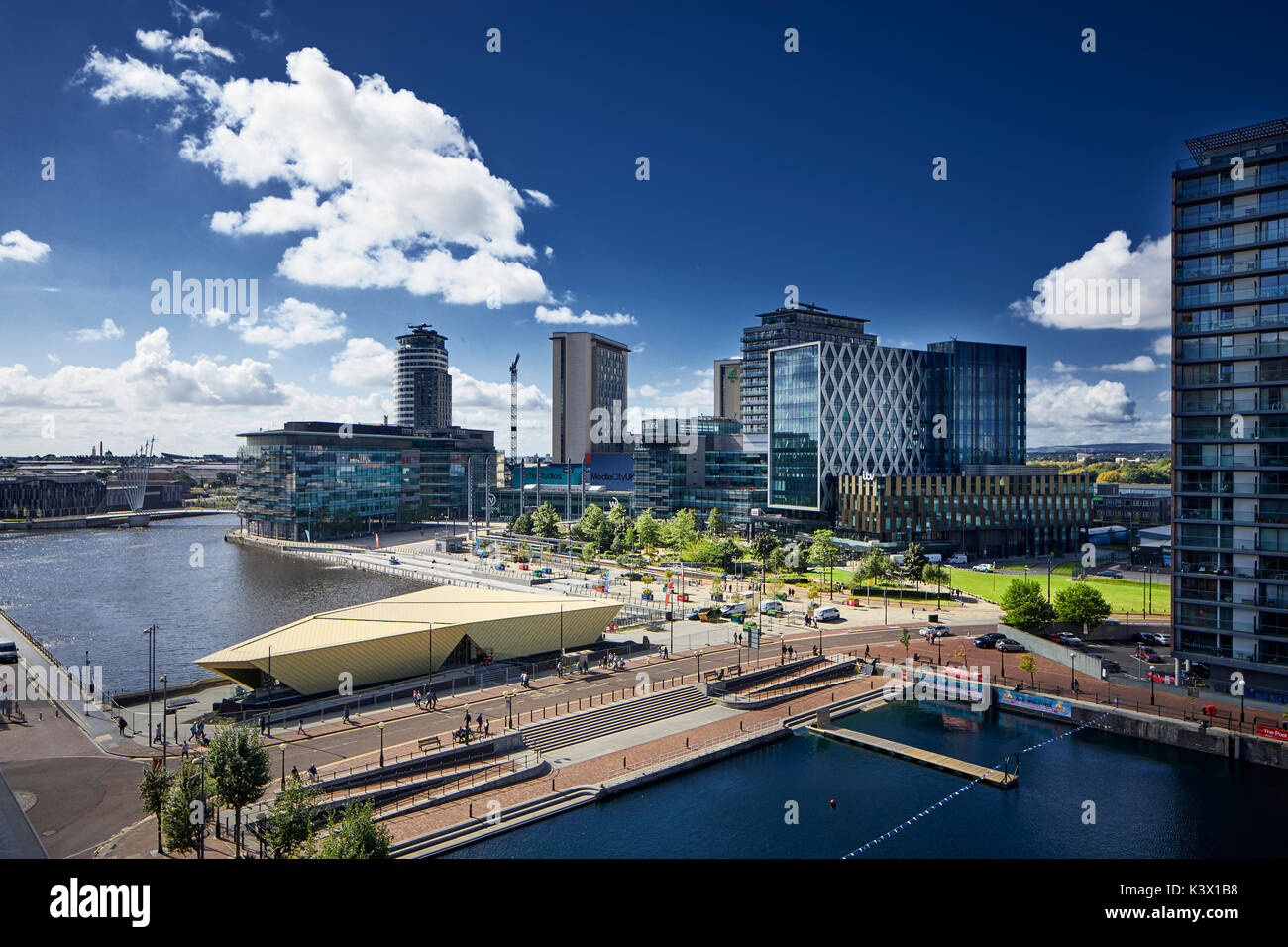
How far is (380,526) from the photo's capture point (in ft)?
484

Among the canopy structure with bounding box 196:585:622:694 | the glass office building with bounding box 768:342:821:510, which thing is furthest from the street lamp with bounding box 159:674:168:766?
the glass office building with bounding box 768:342:821:510

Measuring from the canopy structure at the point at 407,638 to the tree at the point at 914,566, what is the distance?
36704mm

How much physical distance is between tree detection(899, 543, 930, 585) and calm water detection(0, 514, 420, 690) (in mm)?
53778

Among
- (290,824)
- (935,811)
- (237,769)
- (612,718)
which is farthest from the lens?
(612,718)

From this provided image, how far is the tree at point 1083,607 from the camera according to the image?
189ft

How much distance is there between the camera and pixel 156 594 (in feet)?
263

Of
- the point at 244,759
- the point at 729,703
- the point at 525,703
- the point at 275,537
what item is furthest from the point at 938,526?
the point at 275,537

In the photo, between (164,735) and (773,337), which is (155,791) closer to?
(164,735)

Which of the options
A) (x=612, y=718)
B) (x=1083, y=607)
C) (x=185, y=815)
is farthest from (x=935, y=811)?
(x=1083, y=607)

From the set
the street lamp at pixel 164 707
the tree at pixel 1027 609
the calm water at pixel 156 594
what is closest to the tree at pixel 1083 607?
the tree at pixel 1027 609

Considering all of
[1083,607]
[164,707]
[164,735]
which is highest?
[1083,607]

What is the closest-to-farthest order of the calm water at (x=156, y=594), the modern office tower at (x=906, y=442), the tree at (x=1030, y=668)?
1. the tree at (x=1030, y=668)
2. the calm water at (x=156, y=594)
3. the modern office tower at (x=906, y=442)

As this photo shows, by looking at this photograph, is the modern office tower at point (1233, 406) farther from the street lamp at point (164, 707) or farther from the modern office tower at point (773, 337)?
the modern office tower at point (773, 337)

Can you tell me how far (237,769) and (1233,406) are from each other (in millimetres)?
51407
